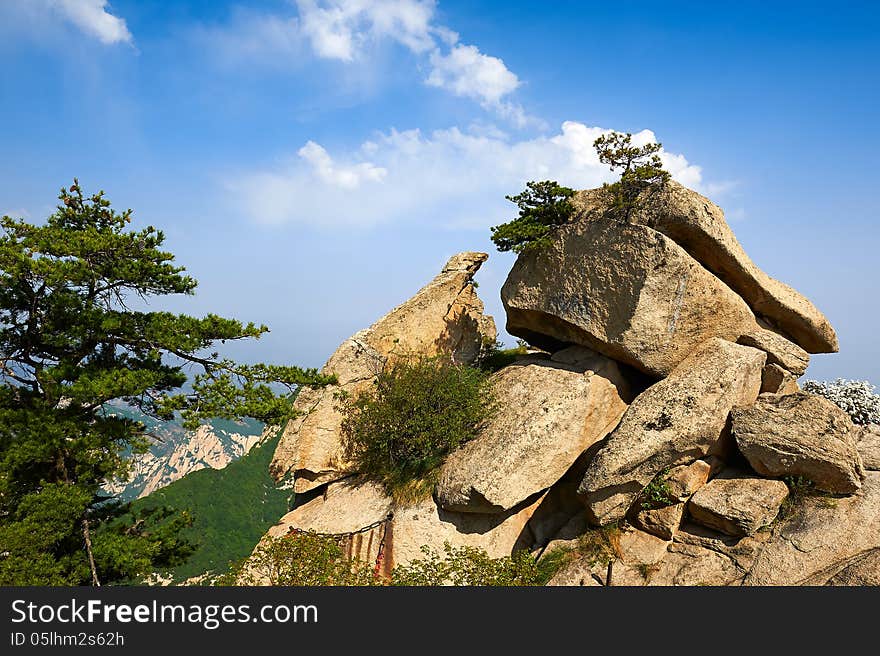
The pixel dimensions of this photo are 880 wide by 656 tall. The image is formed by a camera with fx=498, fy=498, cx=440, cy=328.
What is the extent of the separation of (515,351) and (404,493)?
9348 mm

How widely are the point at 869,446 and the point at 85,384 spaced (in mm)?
23154

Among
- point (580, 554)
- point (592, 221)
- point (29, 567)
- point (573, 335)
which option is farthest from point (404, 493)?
point (592, 221)

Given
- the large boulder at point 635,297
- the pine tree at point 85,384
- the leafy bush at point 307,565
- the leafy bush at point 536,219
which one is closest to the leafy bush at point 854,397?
the large boulder at point 635,297

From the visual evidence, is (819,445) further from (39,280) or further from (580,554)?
(39,280)

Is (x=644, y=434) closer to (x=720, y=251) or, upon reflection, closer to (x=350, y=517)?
(x=720, y=251)

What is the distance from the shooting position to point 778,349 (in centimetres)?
1861

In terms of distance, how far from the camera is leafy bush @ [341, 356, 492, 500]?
707 inches

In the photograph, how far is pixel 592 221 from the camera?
18.7m

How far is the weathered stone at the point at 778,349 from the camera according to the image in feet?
60.8

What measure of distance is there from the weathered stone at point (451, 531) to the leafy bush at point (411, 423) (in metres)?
0.81

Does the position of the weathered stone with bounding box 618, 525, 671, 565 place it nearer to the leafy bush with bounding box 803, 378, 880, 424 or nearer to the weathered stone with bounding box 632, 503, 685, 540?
the weathered stone with bounding box 632, 503, 685, 540

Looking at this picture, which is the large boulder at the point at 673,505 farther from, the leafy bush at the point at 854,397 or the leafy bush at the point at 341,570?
the leafy bush at the point at 854,397

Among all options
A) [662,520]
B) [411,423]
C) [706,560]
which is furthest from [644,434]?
[411,423]

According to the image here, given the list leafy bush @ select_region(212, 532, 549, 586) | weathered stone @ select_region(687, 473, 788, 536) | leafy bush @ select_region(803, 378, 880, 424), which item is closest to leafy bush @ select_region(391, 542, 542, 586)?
leafy bush @ select_region(212, 532, 549, 586)
